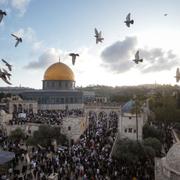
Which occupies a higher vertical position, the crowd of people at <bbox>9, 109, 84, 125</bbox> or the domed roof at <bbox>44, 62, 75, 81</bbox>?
the domed roof at <bbox>44, 62, 75, 81</bbox>

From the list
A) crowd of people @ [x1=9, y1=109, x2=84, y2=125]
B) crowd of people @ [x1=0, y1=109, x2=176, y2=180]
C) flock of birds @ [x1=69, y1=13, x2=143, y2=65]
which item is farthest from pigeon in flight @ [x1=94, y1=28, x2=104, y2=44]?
crowd of people @ [x1=9, y1=109, x2=84, y2=125]

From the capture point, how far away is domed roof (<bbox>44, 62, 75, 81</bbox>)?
2055 inches

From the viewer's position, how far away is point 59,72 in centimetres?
5203

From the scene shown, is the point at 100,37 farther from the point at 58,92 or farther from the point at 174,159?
the point at 58,92

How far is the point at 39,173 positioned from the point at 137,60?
26.2 feet

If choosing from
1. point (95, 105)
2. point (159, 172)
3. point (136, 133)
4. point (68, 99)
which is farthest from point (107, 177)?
point (68, 99)

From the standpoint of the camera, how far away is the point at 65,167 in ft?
55.9

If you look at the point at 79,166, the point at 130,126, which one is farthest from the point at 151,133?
the point at 79,166

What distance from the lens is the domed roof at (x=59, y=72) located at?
52188mm

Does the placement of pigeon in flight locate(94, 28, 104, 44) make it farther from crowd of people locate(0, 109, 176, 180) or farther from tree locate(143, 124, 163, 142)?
tree locate(143, 124, 163, 142)

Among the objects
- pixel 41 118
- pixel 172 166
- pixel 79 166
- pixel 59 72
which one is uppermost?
pixel 59 72

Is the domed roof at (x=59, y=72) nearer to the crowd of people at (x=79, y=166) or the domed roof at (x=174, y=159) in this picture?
the crowd of people at (x=79, y=166)

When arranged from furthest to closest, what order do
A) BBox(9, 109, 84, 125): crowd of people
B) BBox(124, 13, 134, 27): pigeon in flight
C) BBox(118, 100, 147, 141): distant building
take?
BBox(9, 109, 84, 125): crowd of people, BBox(118, 100, 147, 141): distant building, BBox(124, 13, 134, 27): pigeon in flight

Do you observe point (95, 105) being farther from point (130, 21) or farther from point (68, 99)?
point (130, 21)
